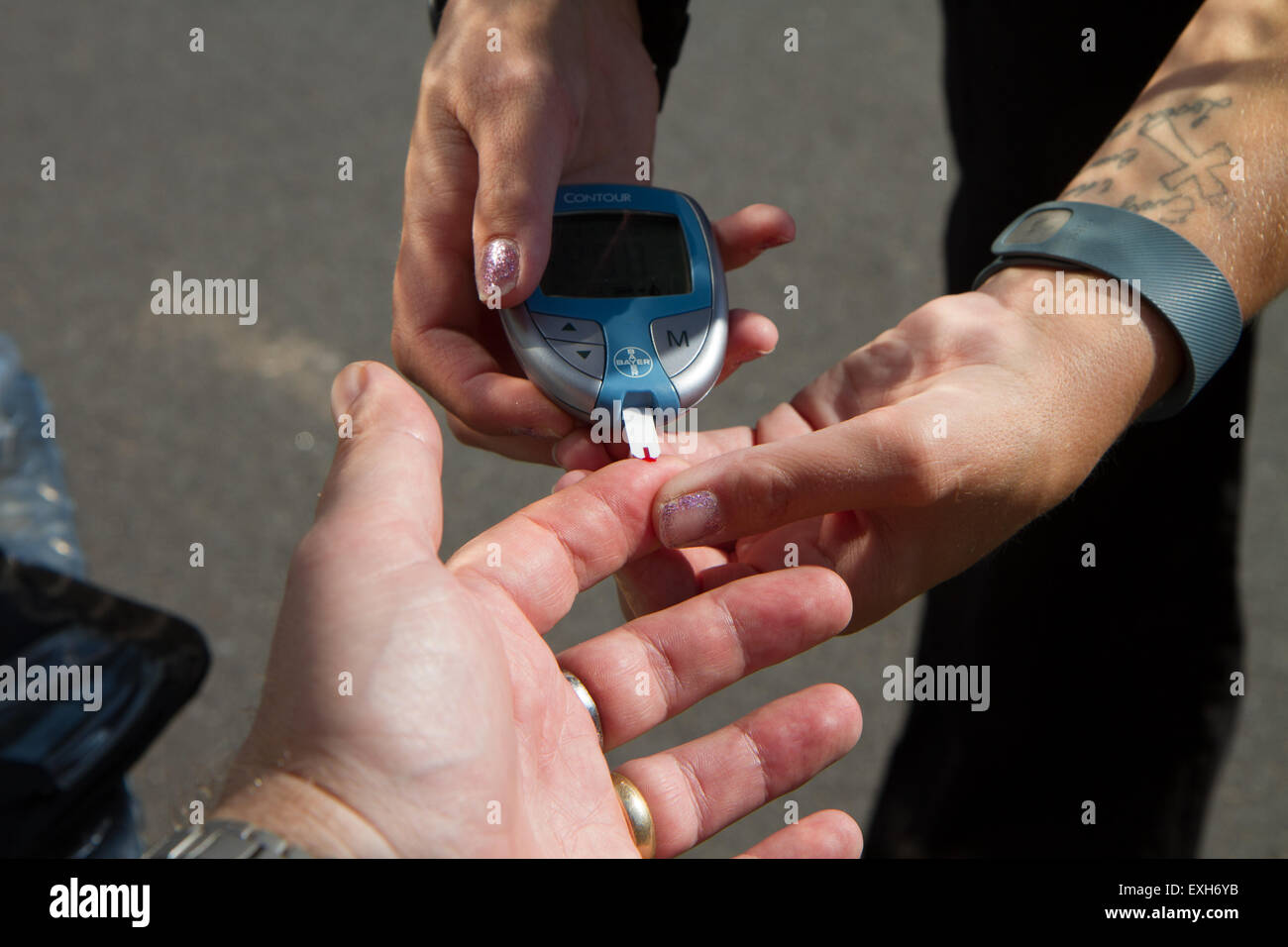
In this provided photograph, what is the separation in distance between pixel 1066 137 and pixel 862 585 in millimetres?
998

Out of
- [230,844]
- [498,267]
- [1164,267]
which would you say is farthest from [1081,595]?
[230,844]

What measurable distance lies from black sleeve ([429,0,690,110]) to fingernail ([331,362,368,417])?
2.92 ft

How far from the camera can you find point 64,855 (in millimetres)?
1884

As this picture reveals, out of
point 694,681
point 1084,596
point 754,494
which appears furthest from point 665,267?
point 1084,596

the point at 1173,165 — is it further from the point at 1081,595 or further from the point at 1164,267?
the point at 1081,595

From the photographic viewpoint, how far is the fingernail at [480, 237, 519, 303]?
1.72m

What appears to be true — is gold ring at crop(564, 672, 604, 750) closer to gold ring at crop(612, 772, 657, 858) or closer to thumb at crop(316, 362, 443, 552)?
gold ring at crop(612, 772, 657, 858)

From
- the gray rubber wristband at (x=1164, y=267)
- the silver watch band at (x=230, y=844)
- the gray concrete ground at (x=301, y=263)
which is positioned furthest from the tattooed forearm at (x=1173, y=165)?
the silver watch band at (x=230, y=844)

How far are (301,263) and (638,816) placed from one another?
2569mm

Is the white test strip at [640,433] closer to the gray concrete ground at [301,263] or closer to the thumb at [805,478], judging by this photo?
the thumb at [805,478]

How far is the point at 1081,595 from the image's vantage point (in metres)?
2.15

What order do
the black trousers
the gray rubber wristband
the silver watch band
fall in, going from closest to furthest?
1. the silver watch band
2. the gray rubber wristband
3. the black trousers

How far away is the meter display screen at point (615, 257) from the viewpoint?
190 cm

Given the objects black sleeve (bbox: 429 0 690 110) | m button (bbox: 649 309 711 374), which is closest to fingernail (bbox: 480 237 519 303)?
m button (bbox: 649 309 711 374)
